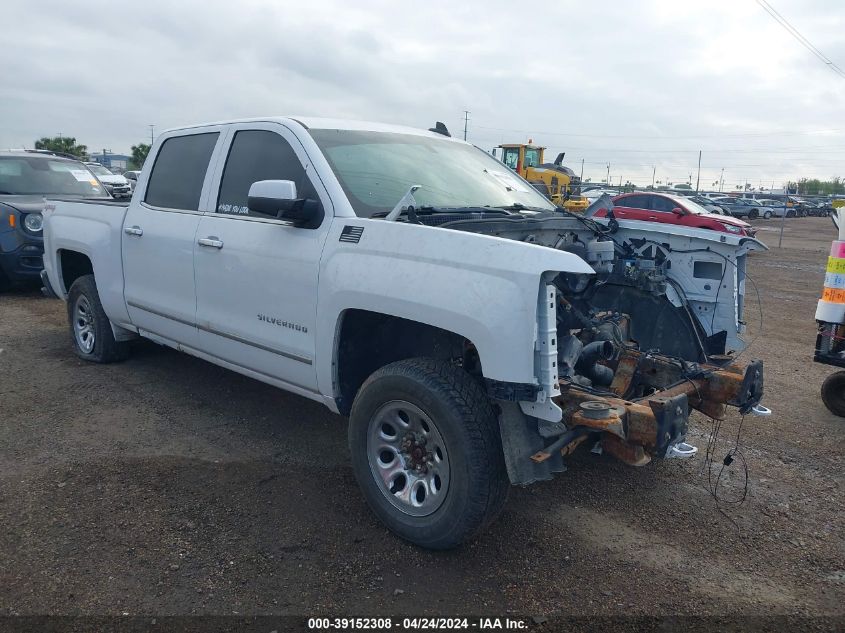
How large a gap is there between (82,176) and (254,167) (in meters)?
7.16

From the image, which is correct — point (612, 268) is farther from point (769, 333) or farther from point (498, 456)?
point (769, 333)

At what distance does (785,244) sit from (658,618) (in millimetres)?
24876

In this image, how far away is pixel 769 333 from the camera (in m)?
8.53

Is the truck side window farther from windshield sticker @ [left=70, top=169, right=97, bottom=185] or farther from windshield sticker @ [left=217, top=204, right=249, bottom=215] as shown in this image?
windshield sticker @ [left=70, top=169, right=97, bottom=185]

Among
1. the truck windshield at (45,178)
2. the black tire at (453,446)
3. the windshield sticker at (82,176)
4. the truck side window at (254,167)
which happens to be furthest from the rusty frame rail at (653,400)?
the windshield sticker at (82,176)

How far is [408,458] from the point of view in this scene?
3.37m

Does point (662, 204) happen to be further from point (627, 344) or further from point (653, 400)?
point (653, 400)

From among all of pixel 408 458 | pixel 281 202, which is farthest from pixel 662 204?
pixel 408 458

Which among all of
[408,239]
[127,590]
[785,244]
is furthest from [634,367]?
[785,244]

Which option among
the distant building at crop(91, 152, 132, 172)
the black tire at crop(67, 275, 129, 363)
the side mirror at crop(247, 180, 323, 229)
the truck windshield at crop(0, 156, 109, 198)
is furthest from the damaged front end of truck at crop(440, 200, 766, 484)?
the distant building at crop(91, 152, 132, 172)

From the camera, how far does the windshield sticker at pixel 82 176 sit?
1009cm

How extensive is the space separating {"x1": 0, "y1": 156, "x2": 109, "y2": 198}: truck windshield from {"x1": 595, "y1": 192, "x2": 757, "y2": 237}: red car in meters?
11.3

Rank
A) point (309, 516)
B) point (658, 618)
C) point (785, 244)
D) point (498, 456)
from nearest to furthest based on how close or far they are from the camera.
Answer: point (658, 618), point (498, 456), point (309, 516), point (785, 244)

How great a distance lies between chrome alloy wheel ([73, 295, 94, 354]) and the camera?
612 centimetres
